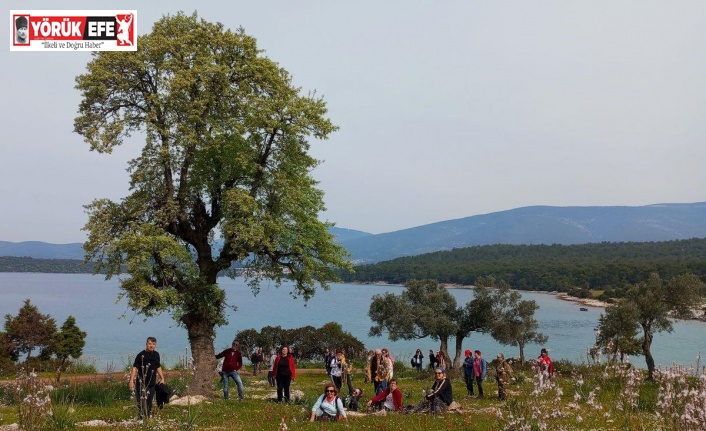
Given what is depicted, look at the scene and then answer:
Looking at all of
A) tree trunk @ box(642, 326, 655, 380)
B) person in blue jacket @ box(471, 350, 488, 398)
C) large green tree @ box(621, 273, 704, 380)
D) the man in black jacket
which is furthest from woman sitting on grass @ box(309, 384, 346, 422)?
large green tree @ box(621, 273, 704, 380)

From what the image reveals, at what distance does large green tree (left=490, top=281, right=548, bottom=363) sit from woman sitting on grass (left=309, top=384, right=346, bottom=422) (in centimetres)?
3721

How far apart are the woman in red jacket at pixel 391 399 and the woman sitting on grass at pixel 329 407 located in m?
2.42

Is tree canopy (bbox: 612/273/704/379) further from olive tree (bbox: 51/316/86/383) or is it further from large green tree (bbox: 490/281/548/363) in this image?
olive tree (bbox: 51/316/86/383)

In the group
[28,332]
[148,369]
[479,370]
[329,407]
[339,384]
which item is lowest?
[339,384]

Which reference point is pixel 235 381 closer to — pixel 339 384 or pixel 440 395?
pixel 339 384

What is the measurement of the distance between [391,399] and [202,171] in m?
11.9

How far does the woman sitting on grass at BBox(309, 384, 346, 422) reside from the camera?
15.5 meters

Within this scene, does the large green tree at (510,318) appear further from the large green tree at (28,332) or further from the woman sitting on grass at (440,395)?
the large green tree at (28,332)

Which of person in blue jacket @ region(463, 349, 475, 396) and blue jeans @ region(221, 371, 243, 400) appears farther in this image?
person in blue jacket @ region(463, 349, 475, 396)

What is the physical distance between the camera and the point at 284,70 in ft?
76.2

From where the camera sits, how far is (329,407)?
15.6 meters

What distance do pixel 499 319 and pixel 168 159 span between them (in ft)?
129

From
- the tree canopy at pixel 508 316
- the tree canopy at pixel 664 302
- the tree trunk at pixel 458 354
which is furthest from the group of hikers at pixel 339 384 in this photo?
the tree canopy at pixel 508 316

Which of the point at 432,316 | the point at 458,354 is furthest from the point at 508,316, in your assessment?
the point at 432,316
